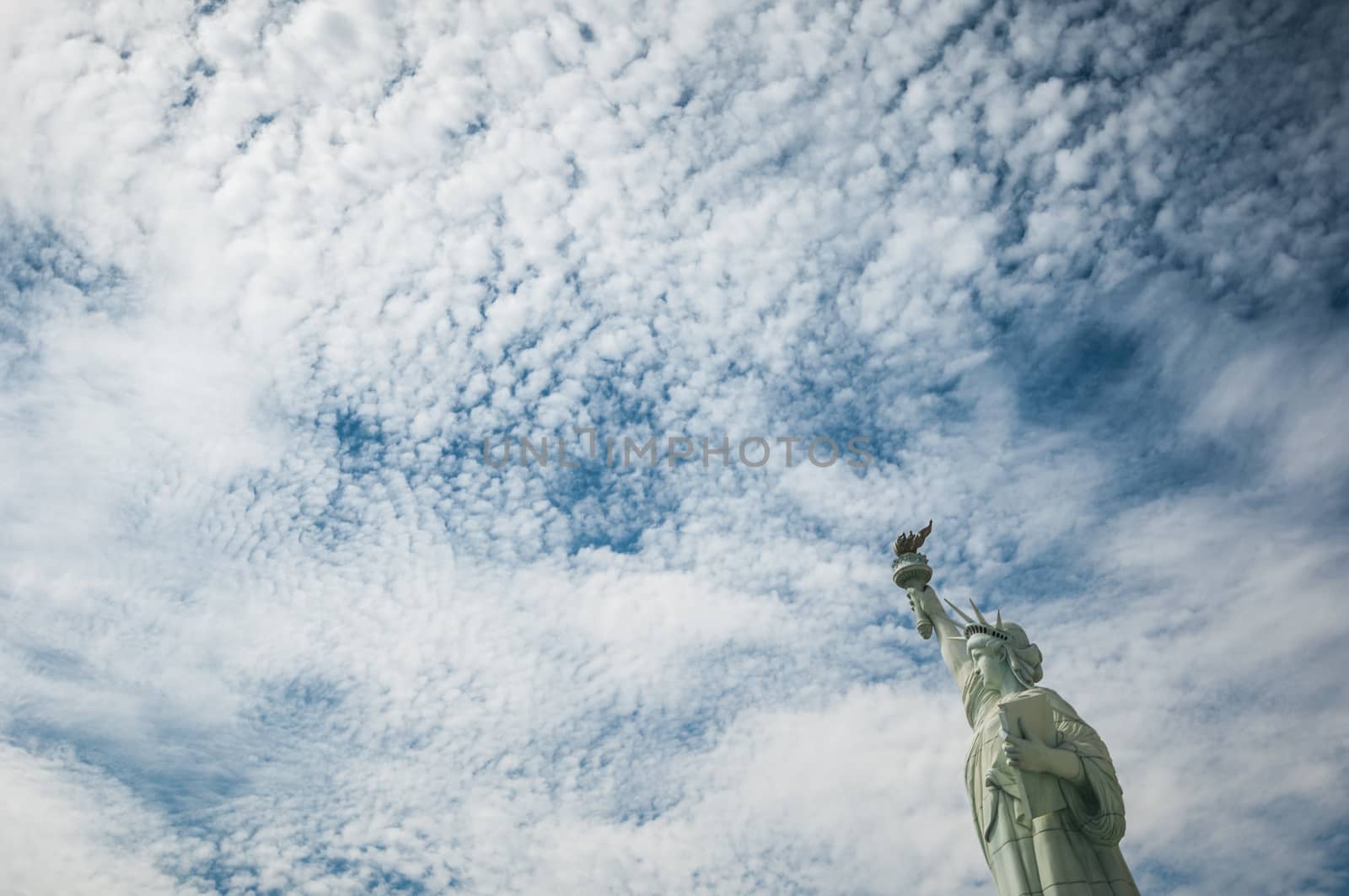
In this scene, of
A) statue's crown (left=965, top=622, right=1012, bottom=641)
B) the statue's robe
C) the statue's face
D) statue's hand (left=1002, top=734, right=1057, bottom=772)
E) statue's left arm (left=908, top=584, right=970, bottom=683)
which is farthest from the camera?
statue's left arm (left=908, top=584, right=970, bottom=683)

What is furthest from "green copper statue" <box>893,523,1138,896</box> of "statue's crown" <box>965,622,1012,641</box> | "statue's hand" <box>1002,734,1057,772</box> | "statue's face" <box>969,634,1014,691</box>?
"statue's crown" <box>965,622,1012,641</box>

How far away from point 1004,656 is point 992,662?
0.90 ft

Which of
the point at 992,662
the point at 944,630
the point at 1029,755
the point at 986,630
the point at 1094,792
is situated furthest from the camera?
the point at 944,630

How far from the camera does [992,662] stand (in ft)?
52.2

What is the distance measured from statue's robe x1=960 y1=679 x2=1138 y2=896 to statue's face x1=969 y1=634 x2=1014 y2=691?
99 centimetres

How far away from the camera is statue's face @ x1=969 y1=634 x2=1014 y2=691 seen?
51.6ft

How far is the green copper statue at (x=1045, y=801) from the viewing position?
13227 millimetres

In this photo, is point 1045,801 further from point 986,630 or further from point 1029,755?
point 986,630

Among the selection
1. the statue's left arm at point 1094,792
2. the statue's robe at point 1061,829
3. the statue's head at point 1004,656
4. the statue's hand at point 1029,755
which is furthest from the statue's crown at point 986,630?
the statue's hand at point 1029,755

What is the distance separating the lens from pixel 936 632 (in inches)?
730

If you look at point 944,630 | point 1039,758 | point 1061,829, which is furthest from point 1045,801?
point 944,630

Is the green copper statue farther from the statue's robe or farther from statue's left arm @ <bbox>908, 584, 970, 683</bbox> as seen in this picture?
statue's left arm @ <bbox>908, 584, 970, 683</bbox>

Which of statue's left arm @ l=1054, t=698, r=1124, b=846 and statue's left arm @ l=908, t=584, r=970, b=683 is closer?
statue's left arm @ l=1054, t=698, r=1124, b=846

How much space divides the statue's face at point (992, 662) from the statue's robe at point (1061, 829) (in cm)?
99
